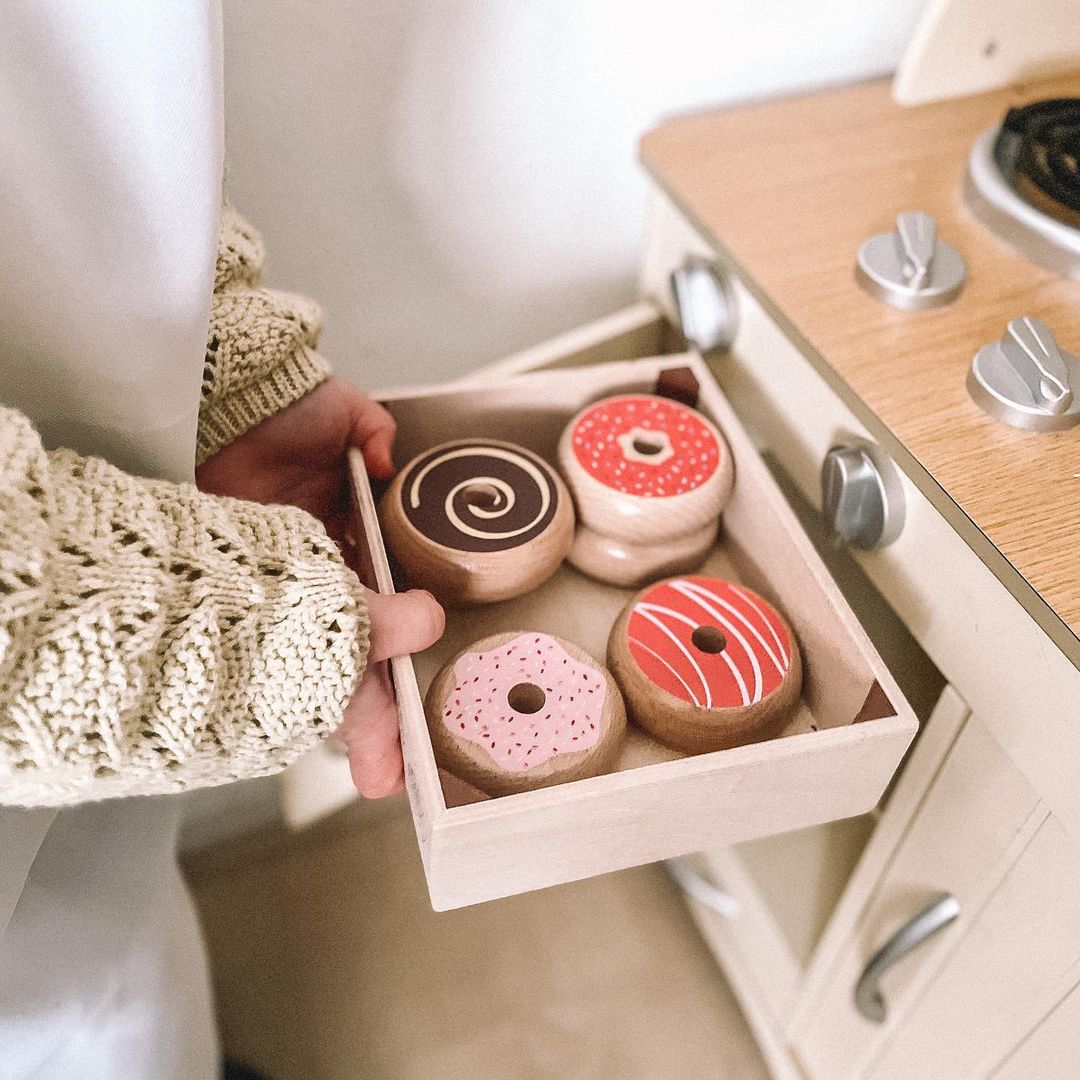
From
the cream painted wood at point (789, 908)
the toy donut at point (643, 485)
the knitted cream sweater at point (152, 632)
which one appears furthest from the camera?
the cream painted wood at point (789, 908)

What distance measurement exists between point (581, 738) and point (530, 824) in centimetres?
7

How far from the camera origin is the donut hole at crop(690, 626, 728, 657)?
0.54 metres

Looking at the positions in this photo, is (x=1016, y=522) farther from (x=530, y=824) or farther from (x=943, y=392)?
(x=530, y=824)

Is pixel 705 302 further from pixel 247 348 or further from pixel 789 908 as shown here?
pixel 789 908

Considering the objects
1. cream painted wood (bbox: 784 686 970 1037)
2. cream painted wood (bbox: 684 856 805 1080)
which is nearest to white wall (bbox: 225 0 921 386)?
cream painted wood (bbox: 784 686 970 1037)

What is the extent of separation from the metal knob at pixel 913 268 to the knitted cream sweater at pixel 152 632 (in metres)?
0.38

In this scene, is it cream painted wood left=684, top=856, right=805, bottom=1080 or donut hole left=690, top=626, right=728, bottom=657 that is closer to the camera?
donut hole left=690, top=626, right=728, bottom=657

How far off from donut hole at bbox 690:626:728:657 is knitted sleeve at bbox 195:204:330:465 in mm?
272

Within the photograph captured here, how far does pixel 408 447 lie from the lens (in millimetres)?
652

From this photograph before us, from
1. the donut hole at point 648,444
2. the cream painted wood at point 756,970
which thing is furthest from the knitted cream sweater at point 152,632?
the cream painted wood at point 756,970

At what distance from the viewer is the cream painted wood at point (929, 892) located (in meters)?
0.54

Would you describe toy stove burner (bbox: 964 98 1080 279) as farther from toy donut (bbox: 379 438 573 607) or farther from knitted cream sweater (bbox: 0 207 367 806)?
knitted cream sweater (bbox: 0 207 367 806)

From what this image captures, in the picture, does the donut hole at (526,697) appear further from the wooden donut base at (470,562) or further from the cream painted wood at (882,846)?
the cream painted wood at (882,846)

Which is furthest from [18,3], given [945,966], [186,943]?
[945,966]
